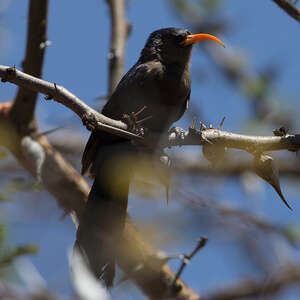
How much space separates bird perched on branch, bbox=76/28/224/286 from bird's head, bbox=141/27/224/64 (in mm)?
62

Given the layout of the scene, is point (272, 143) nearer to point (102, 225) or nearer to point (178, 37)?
point (102, 225)

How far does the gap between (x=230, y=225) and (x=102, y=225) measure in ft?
7.86

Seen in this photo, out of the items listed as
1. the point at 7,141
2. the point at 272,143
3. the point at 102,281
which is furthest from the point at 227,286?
the point at 7,141

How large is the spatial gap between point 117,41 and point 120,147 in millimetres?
1858

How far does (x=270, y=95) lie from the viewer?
21.7 feet

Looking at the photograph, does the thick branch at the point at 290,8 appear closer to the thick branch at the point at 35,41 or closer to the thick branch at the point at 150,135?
the thick branch at the point at 150,135

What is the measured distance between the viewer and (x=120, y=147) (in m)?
4.29

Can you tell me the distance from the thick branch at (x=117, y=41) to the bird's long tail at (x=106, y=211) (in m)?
1.34

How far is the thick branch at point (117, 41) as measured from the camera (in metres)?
5.46

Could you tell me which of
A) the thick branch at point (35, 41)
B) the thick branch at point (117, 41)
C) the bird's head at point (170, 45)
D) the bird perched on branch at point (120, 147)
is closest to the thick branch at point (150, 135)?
the bird perched on branch at point (120, 147)

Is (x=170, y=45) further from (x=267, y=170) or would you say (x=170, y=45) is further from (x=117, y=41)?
(x=267, y=170)

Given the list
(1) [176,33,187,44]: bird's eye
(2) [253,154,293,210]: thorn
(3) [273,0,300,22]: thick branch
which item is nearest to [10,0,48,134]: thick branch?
(1) [176,33,187,44]: bird's eye

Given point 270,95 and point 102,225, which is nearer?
point 102,225

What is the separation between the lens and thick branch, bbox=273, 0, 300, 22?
11.1 feet
